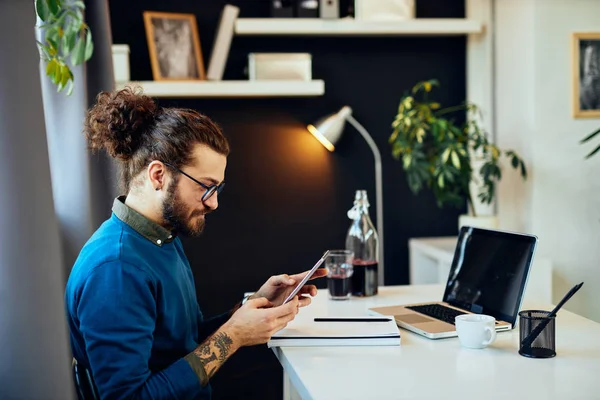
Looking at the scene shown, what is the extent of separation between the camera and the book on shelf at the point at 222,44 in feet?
10.5

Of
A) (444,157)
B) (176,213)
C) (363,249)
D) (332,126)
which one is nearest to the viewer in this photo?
(176,213)

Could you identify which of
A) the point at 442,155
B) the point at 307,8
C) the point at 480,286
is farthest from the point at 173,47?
the point at 480,286

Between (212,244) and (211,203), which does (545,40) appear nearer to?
(212,244)

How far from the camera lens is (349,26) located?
329 cm

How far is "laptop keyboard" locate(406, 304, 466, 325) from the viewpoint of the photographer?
185 cm

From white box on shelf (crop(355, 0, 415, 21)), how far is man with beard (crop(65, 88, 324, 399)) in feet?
6.02

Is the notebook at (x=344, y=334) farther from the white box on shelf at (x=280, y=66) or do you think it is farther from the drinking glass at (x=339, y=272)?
the white box on shelf at (x=280, y=66)

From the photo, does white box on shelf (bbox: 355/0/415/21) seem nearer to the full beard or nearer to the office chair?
the full beard

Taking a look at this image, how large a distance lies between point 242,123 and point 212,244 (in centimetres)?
60

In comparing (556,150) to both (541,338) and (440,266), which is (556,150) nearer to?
(440,266)

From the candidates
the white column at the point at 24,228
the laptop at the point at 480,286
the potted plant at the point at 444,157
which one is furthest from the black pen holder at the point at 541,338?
the potted plant at the point at 444,157

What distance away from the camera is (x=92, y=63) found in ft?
8.43

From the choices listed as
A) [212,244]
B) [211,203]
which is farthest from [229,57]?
[211,203]

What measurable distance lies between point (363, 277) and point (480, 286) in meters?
0.39
